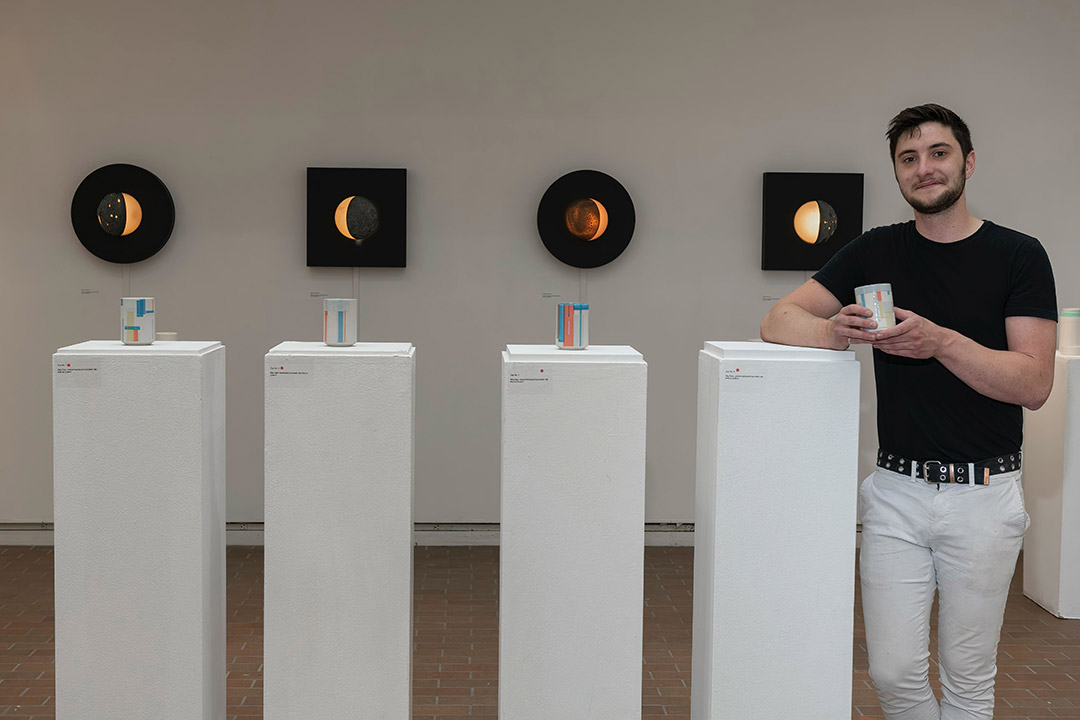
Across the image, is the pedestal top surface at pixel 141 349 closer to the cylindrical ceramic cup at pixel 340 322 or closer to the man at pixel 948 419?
the cylindrical ceramic cup at pixel 340 322

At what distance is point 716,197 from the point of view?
6039 mm

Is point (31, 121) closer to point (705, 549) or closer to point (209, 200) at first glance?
point (209, 200)

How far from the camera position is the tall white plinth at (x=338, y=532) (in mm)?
2863

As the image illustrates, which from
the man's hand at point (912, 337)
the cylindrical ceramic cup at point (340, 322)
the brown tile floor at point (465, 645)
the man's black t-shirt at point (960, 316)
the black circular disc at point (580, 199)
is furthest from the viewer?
the black circular disc at point (580, 199)

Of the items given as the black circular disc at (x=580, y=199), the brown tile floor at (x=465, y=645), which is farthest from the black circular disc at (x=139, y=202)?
the black circular disc at (x=580, y=199)

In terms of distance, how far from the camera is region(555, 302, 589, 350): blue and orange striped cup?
9.75 feet

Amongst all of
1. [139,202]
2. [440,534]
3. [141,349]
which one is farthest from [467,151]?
[141,349]

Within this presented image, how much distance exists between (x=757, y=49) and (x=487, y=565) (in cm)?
342

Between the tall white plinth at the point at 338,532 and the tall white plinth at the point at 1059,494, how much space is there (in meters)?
3.48

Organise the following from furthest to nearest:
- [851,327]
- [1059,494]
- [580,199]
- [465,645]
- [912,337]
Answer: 1. [580,199]
2. [1059,494]
3. [465,645]
4. [851,327]
5. [912,337]

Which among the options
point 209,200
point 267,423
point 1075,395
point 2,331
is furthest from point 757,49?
point 2,331

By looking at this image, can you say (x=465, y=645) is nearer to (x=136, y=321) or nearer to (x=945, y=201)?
(x=136, y=321)

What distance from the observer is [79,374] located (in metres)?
2.87

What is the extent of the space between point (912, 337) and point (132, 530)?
2.22 meters
